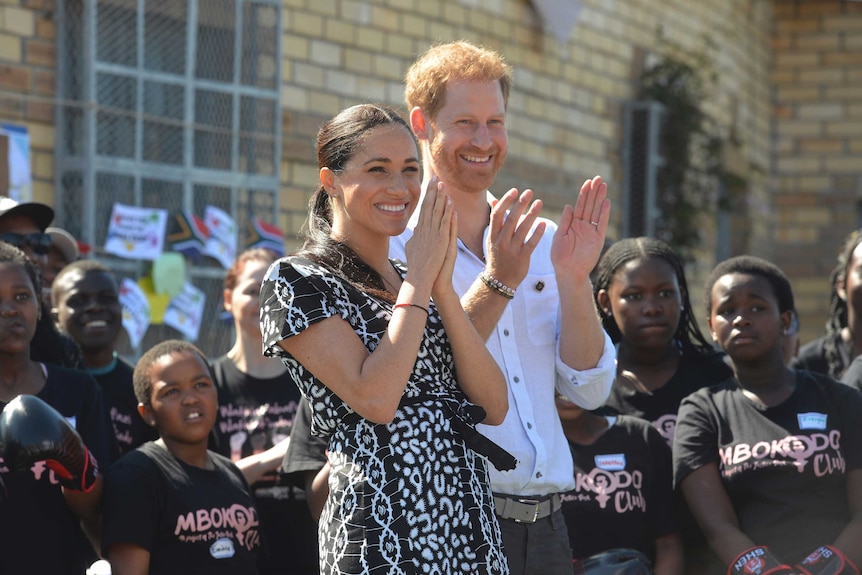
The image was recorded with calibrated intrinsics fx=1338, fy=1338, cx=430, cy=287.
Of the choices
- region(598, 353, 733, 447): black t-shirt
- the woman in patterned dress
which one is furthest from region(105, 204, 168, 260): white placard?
the woman in patterned dress

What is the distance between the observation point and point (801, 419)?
14.1 feet

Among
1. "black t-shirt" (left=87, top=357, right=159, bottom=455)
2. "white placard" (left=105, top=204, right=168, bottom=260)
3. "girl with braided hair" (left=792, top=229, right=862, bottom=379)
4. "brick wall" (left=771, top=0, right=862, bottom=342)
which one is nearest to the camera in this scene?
"black t-shirt" (left=87, top=357, right=159, bottom=455)

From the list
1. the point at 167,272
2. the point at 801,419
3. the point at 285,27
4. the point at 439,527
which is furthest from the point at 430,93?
the point at 285,27

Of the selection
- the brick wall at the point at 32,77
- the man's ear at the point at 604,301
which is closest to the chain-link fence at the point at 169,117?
the brick wall at the point at 32,77

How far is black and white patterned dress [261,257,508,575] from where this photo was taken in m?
2.94

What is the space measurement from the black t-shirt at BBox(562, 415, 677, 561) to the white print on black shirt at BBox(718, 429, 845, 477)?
0.27 meters

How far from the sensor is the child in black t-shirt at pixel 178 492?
13.2ft

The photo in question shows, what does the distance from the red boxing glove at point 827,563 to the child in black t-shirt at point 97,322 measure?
2255 mm

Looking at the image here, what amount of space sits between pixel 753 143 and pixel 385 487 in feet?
41.3

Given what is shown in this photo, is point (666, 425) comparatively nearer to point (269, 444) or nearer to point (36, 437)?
point (269, 444)

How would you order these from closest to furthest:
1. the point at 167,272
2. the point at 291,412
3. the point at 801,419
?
the point at 801,419 < the point at 291,412 < the point at 167,272

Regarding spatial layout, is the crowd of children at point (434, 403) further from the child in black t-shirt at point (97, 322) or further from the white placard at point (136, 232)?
the white placard at point (136, 232)

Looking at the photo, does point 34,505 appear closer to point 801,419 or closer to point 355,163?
point 355,163

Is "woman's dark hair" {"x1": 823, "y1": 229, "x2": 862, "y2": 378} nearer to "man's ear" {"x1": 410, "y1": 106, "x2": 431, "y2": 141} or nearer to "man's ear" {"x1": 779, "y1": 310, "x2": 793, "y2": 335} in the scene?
"man's ear" {"x1": 779, "y1": 310, "x2": 793, "y2": 335}
